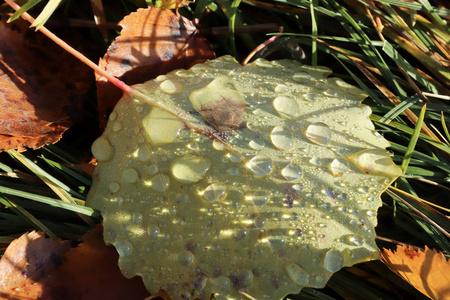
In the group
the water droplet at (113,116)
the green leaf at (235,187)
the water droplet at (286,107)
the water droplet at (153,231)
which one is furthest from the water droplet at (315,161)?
the water droplet at (113,116)

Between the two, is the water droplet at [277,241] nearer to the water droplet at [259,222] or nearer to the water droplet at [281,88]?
the water droplet at [259,222]

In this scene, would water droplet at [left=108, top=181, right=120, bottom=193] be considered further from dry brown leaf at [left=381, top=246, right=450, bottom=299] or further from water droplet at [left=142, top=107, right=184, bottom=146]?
dry brown leaf at [left=381, top=246, right=450, bottom=299]

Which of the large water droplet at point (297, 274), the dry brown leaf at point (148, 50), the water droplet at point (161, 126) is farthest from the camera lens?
the dry brown leaf at point (148, 50)

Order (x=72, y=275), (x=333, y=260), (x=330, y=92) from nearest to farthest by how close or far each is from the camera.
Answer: (x=333, y=260)
(x=72, y=275)
(x=330, y=92)

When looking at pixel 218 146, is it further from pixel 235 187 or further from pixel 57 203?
pixel 57 203

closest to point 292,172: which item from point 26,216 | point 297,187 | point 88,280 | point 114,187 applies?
point 297,187

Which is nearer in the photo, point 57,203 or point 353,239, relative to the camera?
point 353,239

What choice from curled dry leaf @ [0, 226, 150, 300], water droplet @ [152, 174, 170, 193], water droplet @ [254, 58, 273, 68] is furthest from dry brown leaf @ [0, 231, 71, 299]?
water droplet @ [254, 58, 273, 68]
